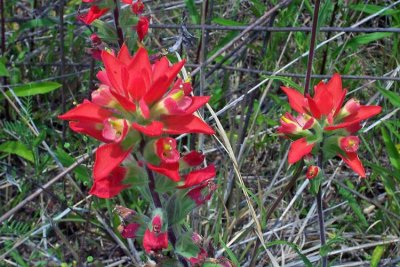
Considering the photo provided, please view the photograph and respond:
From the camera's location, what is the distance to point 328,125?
5.16 ft

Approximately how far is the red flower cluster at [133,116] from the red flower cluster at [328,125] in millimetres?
422

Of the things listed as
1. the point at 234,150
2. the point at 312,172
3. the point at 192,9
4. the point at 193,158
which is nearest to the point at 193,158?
the point at 193,158

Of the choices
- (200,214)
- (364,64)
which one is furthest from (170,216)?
(364,64)

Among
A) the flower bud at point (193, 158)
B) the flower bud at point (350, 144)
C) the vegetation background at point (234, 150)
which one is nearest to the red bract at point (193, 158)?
the flower bud at point (193, 158)

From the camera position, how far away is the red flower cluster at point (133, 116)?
1.14m

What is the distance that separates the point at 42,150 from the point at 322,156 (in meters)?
1.60

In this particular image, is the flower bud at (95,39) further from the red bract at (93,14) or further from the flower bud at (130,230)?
the flower bud at (130,230)

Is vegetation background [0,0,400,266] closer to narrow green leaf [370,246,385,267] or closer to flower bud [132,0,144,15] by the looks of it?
narrow green leaf [370,246,385,267]

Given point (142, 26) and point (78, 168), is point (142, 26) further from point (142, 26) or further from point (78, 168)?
point (78, 168)

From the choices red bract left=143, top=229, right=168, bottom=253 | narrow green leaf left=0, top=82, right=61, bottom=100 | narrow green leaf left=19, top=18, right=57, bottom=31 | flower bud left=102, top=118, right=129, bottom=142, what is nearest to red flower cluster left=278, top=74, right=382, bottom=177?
red bract left=143, top=229, right=168, bottom=253

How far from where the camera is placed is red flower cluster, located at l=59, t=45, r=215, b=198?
44.9 inches

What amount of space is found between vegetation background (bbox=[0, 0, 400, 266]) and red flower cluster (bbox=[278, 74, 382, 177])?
0.29 m

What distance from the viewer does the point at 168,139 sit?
1177 mm

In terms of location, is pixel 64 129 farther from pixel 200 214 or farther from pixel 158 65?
pixel 158 65
